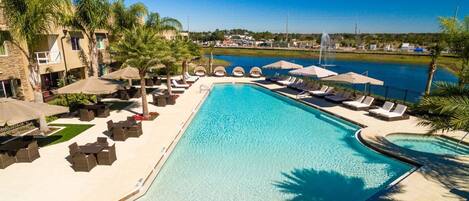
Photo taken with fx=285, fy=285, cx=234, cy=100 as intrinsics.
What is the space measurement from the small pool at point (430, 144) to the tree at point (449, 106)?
5.72m

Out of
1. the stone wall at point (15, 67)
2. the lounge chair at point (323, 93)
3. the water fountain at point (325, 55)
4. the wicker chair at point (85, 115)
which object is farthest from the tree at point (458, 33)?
the water fountain at point (325, 55)

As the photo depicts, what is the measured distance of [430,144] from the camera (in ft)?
42.5

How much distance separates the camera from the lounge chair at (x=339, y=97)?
1980 centimetres

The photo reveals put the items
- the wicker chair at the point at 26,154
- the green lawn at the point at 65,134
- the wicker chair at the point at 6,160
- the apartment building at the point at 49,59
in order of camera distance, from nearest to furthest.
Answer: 1. the wicker chair at the point at 6,160
2. the wicker chair at the point at 26,154
3. the green lawn at the point at 65,134
4. the apartment building at the point at 49,59

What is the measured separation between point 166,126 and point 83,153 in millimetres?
5338

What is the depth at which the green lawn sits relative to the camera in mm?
12289

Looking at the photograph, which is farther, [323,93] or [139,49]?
[323,93]

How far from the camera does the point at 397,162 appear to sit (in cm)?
1096

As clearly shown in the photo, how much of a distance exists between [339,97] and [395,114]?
4.64 meters

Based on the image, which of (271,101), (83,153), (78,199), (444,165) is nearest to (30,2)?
(83,153)

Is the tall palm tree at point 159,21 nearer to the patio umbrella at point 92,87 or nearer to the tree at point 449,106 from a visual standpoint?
the patio umbrella at point 92,87

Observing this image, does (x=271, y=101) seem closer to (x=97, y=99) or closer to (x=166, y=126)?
(x=166, y=126)

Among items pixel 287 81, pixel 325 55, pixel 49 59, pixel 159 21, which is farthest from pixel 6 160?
pixel 325 55

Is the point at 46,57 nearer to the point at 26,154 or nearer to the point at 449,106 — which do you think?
the point at 26,154
